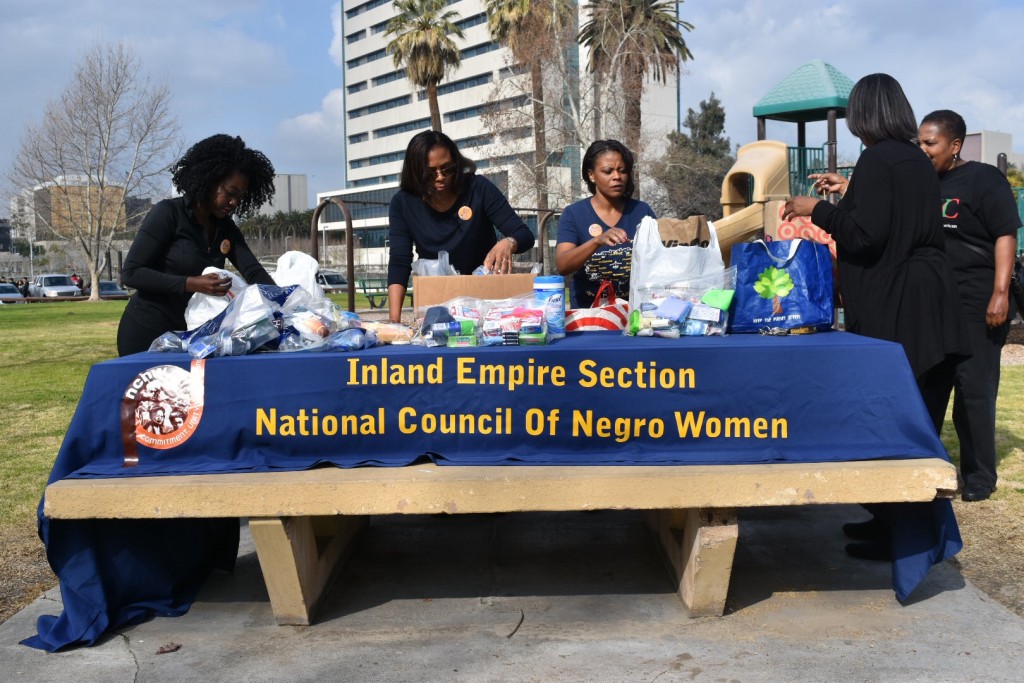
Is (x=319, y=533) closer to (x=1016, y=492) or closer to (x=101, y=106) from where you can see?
(x=1016, y=492)

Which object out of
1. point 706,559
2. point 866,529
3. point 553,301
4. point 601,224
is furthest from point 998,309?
point 553,301

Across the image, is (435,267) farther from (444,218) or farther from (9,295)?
(9,295)

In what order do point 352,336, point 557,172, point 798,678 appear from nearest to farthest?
1. point 798,678
2. point 352,336
3. point 557,172

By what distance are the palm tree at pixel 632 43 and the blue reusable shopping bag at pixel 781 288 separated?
23556 mm

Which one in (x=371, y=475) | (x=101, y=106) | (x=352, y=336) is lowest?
(x=371, y=475)

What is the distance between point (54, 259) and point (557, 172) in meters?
59.8

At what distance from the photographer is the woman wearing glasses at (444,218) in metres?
4.40

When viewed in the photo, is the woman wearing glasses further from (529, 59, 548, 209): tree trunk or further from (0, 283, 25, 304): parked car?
(0, 283, 25, 304): parked car

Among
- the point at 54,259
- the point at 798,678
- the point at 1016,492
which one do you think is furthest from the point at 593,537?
the point at 54,259

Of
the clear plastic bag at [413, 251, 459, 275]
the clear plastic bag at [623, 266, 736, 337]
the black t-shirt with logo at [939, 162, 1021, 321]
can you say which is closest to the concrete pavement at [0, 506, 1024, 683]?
the clear plastic bag at [623, 266, 736, 337]

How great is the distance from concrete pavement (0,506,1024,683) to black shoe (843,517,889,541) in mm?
79

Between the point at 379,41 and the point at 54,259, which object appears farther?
the point at 379,41

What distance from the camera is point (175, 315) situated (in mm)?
4113

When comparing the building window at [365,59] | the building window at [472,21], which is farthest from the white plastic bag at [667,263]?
the building window at [365,59]
